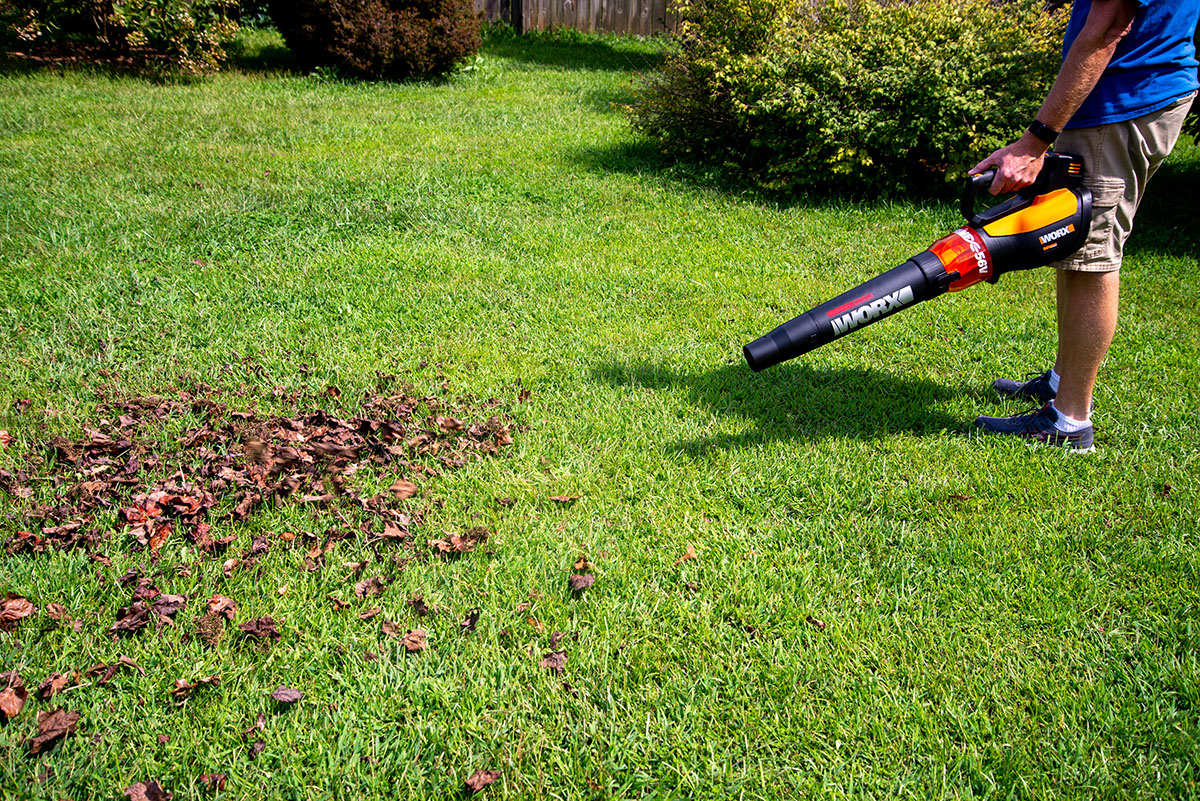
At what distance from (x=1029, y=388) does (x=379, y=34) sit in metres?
9.76

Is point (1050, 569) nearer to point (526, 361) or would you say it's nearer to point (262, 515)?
point (526, 361)

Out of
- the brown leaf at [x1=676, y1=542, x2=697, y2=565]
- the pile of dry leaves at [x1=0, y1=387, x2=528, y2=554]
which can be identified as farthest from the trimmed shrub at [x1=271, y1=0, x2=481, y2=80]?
the brown leaf at [x1=676, y1=542, x2=697, y2=565]

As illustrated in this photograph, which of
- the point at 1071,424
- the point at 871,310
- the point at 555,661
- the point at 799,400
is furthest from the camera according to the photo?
the point at 799,400

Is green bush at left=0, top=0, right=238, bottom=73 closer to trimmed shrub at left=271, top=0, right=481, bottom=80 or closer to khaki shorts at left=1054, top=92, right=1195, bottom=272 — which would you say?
trimmed shrub at left=271, top=0, right=481, bottom=80

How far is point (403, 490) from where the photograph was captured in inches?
120

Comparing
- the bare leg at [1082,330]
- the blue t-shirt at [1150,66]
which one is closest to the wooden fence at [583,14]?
the blue t-shirt at [1150,66]

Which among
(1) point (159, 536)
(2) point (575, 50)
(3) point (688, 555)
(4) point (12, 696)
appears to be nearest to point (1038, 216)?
(3) point (688, 555)

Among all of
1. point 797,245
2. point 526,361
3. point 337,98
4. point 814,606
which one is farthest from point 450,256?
point 337,98

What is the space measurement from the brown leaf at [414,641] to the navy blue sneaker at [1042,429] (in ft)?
8.63

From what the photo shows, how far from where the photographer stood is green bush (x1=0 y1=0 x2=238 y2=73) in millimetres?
10070

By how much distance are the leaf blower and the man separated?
9cm

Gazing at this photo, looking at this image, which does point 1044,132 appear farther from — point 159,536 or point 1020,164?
point 159,536

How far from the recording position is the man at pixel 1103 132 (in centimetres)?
282

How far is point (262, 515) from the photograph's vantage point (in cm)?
291
